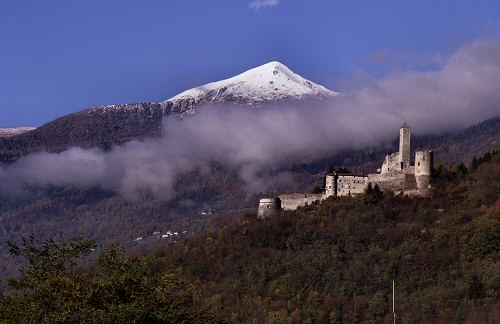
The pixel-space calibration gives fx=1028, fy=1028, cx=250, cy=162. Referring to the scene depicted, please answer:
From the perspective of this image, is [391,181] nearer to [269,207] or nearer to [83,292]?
[269,207]

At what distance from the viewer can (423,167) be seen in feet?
394

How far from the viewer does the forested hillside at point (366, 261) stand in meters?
103

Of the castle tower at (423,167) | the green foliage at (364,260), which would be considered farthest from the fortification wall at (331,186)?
the castle tower at (423,167)

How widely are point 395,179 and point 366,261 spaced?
10.7m

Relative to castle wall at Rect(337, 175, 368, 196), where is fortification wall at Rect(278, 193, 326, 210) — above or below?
below

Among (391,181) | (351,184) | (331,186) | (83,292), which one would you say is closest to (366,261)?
(391,181)

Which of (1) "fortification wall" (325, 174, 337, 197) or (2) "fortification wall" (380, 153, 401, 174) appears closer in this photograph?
(2) "fortification wall" (380, 153, 401, 174)

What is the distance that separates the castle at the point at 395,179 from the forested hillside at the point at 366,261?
1.43 metres

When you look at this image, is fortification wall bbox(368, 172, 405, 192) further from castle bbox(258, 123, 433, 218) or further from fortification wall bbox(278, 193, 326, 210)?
fortification wall bbox(278, 193, 326, 210)

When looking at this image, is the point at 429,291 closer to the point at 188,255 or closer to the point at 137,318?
the point at 188,255

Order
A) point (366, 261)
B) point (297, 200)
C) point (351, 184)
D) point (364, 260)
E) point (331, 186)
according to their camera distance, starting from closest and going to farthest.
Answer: point (366, 261) < point (364, 260) < point (351, 184) < point (331, 186) < point (297, 200)

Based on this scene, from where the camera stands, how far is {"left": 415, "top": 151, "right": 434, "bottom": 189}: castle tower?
119 m

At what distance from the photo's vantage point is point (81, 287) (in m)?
39.7

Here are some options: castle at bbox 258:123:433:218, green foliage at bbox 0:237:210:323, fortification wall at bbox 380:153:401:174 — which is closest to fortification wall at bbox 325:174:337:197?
castle at bbox 258:123:433:218
